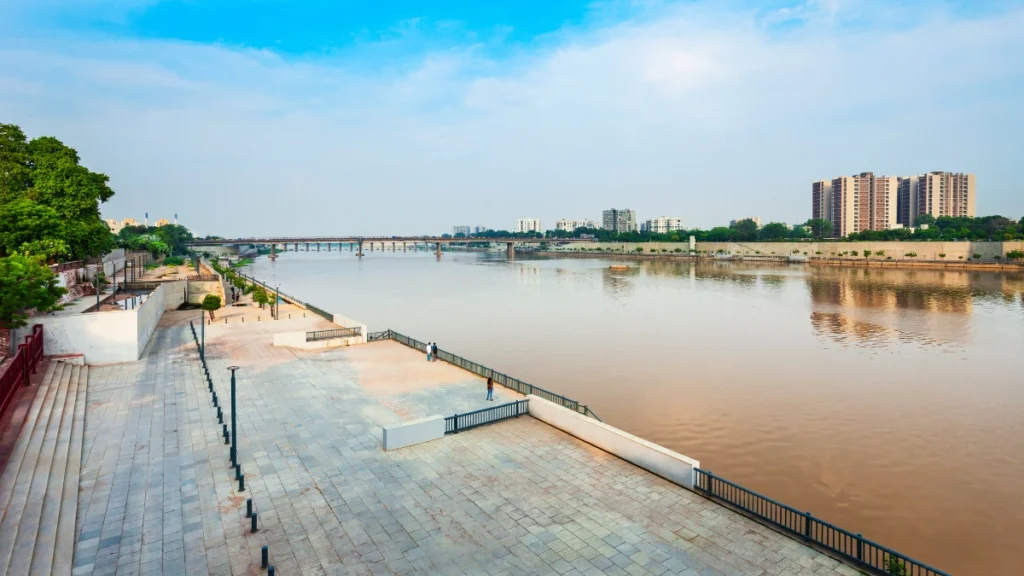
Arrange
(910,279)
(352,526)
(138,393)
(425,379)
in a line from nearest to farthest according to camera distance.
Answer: (352,526) → (138,393) → (425,379) → (910,279)

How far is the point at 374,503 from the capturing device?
11102mm

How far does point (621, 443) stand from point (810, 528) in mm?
4508

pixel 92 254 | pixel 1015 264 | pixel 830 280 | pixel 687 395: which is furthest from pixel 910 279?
pixel 92 254

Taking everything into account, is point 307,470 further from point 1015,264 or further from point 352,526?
point 1015,264

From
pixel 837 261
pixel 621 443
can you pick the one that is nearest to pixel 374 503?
pixel 621 443

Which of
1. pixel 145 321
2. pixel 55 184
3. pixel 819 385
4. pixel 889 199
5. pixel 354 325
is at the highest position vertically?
pixel 889 199

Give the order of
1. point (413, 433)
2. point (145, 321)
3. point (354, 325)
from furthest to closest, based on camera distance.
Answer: point (354, 325)
point (145, 321)
point (413, 433)

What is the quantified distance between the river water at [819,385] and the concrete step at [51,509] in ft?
50.1

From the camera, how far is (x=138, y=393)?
60.3 feet

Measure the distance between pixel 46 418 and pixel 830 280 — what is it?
277 feet

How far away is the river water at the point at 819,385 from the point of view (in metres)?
14.4

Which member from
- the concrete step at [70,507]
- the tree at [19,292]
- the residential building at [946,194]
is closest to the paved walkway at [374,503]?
the concrete step at [70,507]

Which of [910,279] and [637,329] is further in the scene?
[910,279]

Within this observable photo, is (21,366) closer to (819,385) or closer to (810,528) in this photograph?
(810,528)
